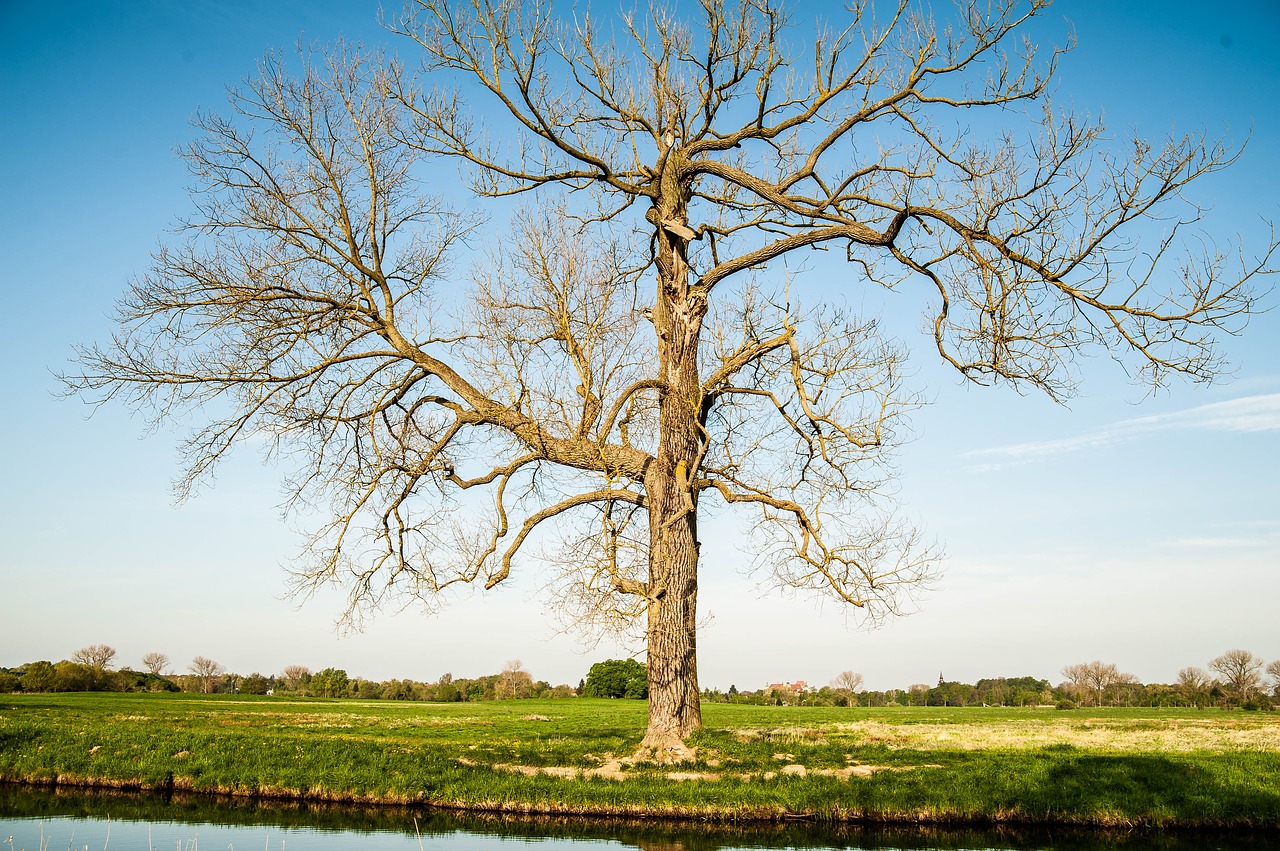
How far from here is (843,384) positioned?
51.9 ft

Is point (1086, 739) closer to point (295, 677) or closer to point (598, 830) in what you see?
point (598, 830)

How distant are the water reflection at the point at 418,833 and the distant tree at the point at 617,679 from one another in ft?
180

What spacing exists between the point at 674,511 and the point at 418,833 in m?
A: 7.01

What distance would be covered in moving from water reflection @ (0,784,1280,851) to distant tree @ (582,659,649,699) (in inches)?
2165

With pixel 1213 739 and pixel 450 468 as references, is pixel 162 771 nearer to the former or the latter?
pixel 450 468

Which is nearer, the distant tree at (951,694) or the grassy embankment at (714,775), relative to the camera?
the grassy embankment at (714,775)

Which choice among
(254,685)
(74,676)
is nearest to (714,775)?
(74,676)

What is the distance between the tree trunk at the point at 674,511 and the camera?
1509cm

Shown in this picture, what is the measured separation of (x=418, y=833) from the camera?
1058cm

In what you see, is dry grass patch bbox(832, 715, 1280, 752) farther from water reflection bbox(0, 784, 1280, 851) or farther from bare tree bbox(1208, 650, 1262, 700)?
bare tree bbox(1208, 650, 1262, 700)

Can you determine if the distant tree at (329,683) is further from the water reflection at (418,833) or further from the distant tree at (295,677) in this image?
the water reflection at (418,833)

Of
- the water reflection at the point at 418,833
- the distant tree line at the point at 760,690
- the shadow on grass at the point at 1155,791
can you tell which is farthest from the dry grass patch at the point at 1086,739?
the distant tree line at the point at 760,690

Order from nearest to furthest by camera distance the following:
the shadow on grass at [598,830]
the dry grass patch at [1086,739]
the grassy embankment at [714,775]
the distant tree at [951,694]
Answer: the shadow on grass at [598,830] < the grassy embankment at [714,775] < the dry grass patch at [1086,739] < the distant tree at [951,694]

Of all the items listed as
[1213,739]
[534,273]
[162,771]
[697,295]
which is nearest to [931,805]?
[697,295]
